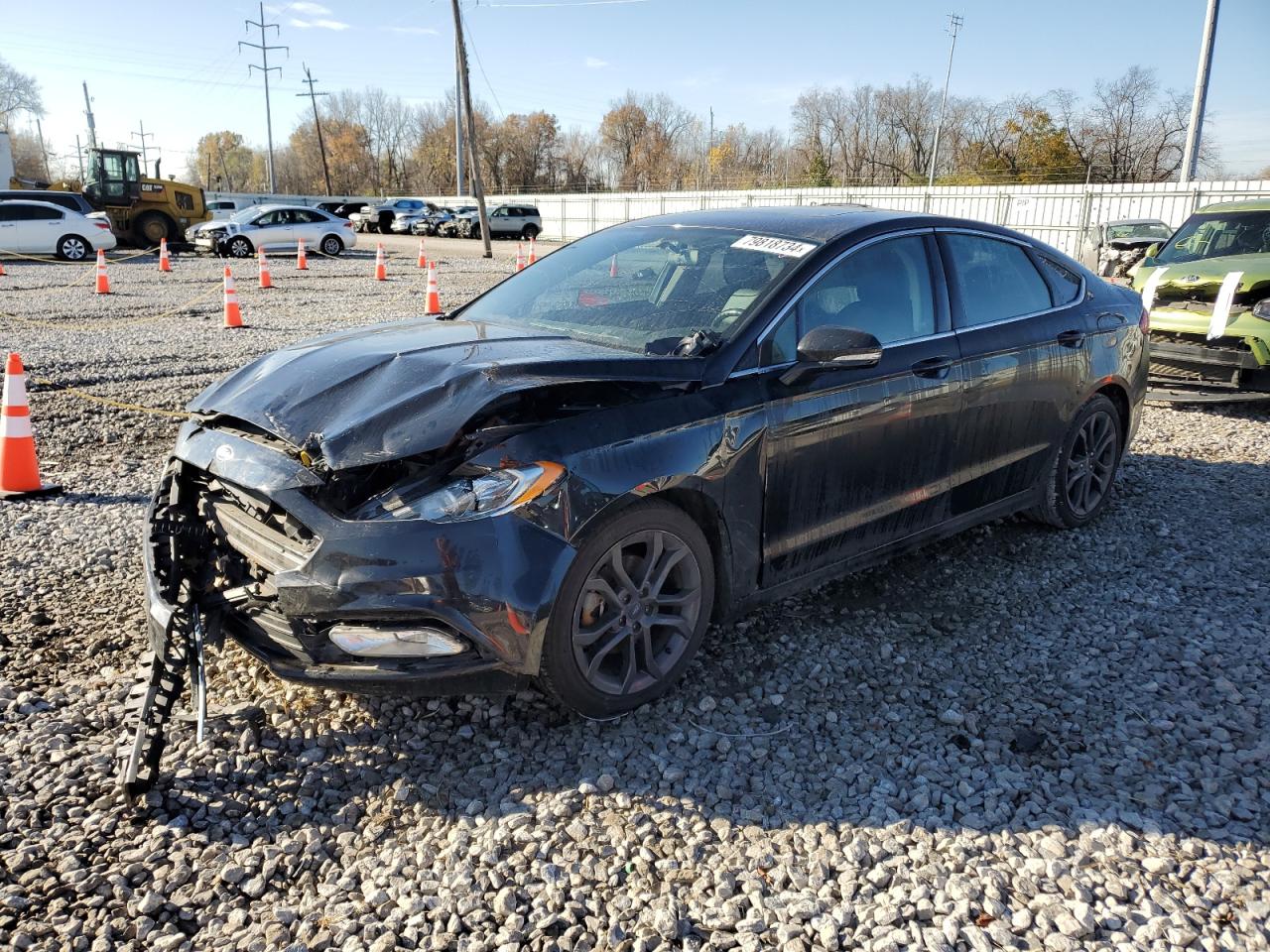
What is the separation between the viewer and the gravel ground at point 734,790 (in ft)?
7.75

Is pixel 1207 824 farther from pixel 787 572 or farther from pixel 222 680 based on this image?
pixel 222 680

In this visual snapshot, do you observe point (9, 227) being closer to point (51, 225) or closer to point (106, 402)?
point (51, 225)

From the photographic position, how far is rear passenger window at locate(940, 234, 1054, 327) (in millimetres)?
4320

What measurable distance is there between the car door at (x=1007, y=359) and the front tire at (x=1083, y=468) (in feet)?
0.60

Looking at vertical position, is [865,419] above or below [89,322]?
above

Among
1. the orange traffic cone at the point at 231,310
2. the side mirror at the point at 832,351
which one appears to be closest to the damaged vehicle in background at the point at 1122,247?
the side mirror at the point at 832,351

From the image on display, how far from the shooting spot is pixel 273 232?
26609mm

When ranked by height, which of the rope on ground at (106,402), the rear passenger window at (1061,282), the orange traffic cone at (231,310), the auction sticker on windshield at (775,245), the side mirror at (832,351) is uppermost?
the auction sticker on windshield at (775,245)

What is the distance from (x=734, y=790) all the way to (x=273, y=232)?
27.2 metres

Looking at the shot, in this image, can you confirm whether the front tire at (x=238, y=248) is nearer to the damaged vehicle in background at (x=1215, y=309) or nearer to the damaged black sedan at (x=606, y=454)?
the damaged vehicle in background at (x=1215, y=309)

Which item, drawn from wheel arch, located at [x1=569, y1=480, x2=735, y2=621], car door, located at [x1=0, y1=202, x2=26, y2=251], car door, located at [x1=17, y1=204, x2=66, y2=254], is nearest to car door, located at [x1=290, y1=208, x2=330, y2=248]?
car door, located at [x1=17, y1=204, x2=66, y2=254]

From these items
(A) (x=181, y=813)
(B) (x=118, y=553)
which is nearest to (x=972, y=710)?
(A) (x=181, y=813)

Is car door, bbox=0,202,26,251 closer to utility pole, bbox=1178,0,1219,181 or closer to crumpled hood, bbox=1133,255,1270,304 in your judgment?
crumpled hood, bbox=1133,255,1270,304

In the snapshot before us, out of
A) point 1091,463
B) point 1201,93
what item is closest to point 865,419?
point 1091,463
